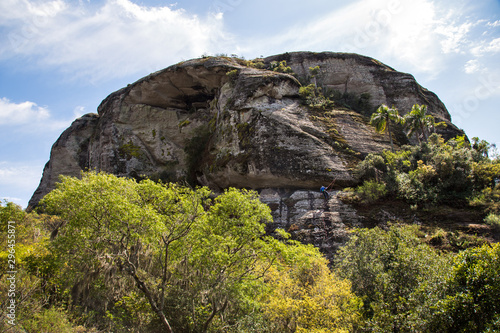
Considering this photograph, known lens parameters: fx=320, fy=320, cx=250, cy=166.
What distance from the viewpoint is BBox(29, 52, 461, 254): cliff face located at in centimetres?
2772

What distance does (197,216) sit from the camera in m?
13.7

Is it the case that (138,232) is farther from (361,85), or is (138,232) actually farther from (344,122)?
(361,85)

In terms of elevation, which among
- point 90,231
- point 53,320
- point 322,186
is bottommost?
point 53,320

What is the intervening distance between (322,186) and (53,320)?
19.7 meters

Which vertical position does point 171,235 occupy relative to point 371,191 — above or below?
below

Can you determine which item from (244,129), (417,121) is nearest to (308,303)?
(244,129)

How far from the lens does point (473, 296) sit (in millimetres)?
9398

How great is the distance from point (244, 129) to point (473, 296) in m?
23.1

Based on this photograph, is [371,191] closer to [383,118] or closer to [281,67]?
[383,118]

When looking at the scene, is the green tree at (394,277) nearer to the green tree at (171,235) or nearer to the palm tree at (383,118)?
the green tree at (171,235)

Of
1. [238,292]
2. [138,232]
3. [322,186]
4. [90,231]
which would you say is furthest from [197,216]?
[322,186]

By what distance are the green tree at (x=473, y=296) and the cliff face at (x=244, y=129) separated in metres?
13.5

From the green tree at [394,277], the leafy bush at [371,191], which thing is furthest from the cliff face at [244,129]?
the green tree at [394,277]

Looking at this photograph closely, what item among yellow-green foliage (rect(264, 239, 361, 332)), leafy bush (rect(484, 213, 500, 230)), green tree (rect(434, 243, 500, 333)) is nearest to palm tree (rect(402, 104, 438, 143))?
leafy bush (rect(484, 213, 500, 230))
